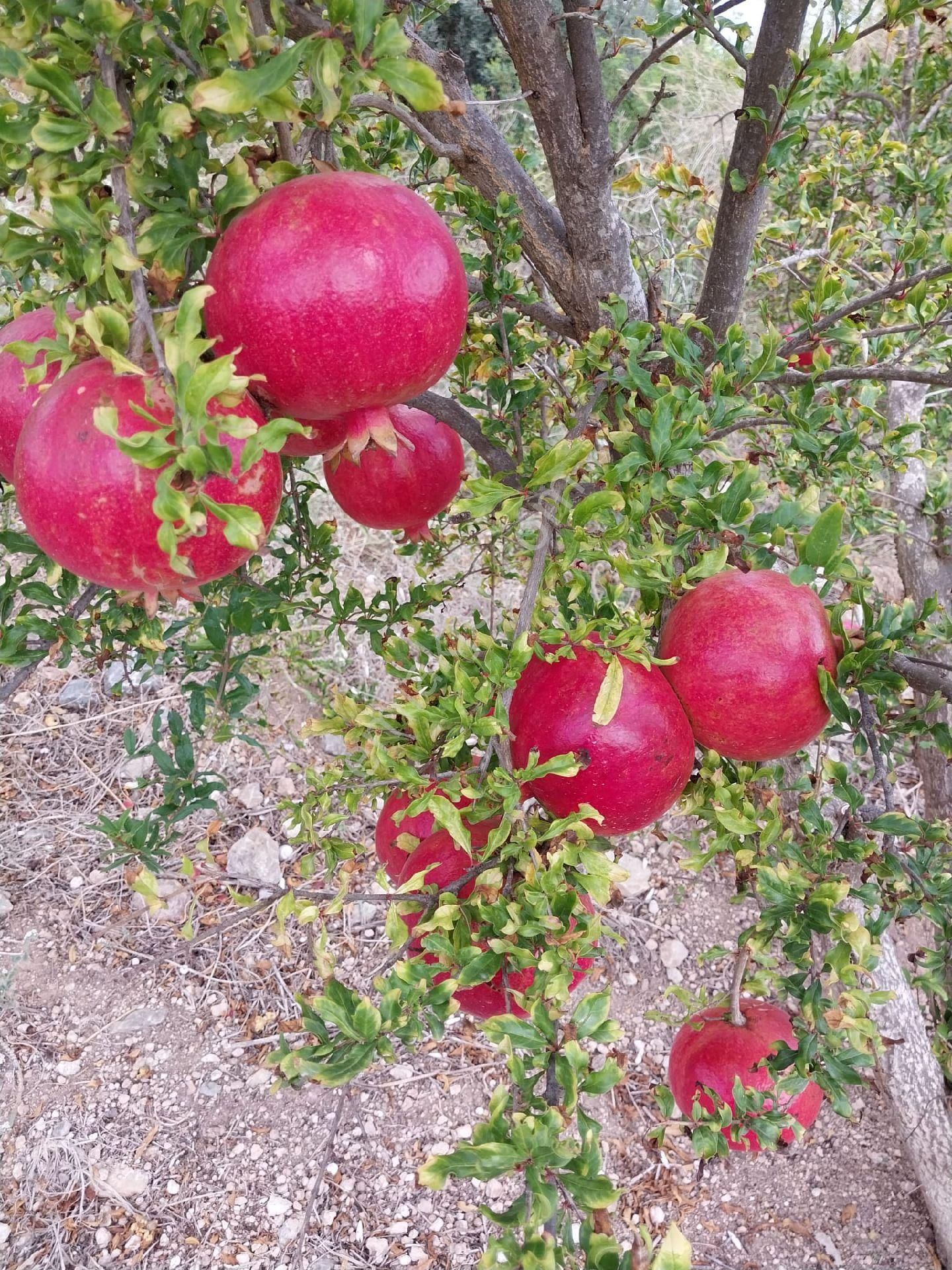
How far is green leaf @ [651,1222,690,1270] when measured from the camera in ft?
1.85

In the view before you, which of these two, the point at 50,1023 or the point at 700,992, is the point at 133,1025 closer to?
the point at 50,1023

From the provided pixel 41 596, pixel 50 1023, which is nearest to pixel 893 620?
pixel 41 596

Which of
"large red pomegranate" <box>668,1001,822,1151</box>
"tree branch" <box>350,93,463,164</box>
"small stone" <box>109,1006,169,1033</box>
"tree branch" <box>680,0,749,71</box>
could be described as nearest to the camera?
"tree branch" <box>350,93,463,164</box>

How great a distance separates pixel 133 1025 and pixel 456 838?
1.97 m

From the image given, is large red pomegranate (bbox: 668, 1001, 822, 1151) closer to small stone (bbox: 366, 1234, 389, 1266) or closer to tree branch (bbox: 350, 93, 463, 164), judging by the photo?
small stone (bbox: 366, 1234, 389, 1266)

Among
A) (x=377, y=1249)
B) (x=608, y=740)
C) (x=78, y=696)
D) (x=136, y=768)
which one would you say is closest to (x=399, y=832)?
(x=608, y=740)

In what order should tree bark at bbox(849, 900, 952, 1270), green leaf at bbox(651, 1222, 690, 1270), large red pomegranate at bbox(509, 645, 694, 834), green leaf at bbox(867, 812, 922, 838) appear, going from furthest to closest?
tree bark at bbox(849, 900, 952, 1270) → green leaf at bbox(867, 812, 922, 838) → large red pomegranate at bbox(509, 645, 694, 834) → green leaf at bbox(651, 1222, 690, 1270)

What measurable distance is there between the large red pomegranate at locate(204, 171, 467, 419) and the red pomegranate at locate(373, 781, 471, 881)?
0.45 metres

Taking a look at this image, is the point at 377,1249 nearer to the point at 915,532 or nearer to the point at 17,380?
the point at 17,380

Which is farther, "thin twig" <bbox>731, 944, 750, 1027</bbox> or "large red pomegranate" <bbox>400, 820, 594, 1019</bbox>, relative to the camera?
"thin twig" <bbox>731, 944, 750, 1027</bbox>

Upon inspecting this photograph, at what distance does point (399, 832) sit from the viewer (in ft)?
3.83

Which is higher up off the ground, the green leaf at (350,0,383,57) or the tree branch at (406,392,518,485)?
the green leaf at (350,0,383,57)

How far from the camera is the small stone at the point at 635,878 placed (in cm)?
282

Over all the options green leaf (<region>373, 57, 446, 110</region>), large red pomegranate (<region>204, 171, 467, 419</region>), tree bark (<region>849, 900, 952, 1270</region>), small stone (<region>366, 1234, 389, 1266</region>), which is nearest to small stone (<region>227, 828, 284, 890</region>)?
small stone (<region>366, 1234, 389, 1266</region>)
